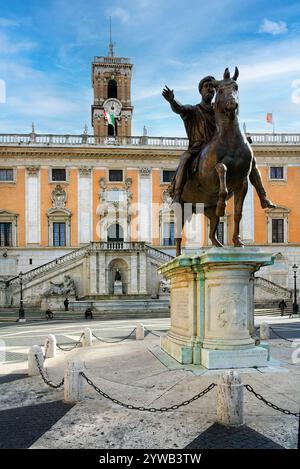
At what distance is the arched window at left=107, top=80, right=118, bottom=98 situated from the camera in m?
52.2

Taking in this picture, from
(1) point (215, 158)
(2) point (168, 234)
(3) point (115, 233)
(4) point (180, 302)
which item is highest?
(1) point (215, 158)

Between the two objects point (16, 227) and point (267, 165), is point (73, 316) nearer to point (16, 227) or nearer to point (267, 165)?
point (16, 227)

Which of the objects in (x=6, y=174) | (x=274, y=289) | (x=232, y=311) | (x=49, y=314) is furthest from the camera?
(x=6, y=174)

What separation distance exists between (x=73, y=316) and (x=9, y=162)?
58.0ft

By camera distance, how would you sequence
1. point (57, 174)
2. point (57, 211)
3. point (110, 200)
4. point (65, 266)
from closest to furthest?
point (65, 266)
point (57, 211)
point (57, 174)
point (110, 200)

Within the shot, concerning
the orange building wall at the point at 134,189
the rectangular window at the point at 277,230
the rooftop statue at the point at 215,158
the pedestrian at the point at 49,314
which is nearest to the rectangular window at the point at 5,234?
the orange building wall at the point at 134,189

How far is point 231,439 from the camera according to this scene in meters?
5.47

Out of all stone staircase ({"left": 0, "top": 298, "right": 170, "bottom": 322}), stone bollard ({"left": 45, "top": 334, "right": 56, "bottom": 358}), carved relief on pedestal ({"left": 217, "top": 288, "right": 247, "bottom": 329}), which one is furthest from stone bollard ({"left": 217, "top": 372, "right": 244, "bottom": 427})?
stone staircase ({"left": 0, "top": 298, "right": 170, "bottom": 322})

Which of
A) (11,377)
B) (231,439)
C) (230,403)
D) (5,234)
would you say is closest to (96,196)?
(5,234)

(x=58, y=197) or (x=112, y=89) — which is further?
(x=112, y=89)

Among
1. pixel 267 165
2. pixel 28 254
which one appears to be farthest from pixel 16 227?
pixel 267 165

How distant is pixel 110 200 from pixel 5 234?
9812 millimetres

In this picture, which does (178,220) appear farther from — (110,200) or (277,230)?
(277,230)

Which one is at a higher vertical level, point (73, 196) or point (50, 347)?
point (73, 196)
